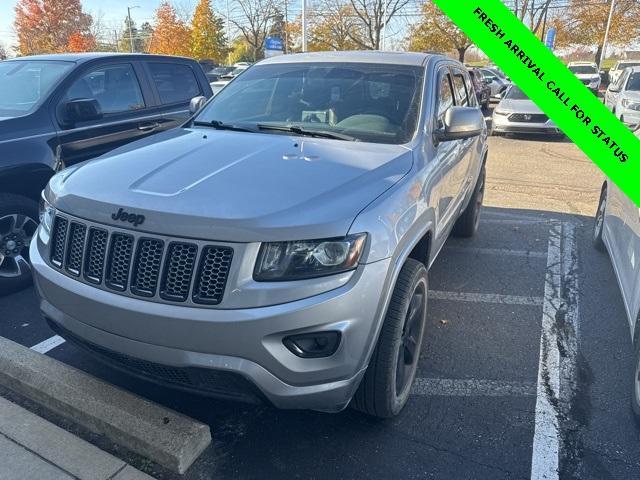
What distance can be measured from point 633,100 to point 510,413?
12112mm

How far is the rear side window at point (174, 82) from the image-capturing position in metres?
5.49

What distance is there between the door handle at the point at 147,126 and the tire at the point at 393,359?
357cm

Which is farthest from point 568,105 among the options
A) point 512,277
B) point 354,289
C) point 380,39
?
point 380,39

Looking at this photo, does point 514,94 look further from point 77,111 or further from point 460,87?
point 77,111

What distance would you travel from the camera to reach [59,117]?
169 inches

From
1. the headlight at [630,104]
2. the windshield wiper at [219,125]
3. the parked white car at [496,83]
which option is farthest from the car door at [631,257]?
the parked white car at [496,83]

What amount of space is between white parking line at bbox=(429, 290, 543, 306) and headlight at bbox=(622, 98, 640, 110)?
1019cm

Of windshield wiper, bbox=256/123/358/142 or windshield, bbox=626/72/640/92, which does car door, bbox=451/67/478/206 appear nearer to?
windshield wiper, bbox=256/123/358/142

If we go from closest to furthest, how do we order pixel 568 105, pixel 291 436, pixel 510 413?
pixel 568 105, pixel 291 436, pixel 510 413

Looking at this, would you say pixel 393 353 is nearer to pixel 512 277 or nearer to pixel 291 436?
pixel 291 436

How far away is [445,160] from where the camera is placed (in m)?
3.39

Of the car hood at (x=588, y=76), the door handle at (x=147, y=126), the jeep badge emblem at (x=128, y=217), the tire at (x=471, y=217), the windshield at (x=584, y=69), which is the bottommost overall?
the tire at (x=471, y=217)

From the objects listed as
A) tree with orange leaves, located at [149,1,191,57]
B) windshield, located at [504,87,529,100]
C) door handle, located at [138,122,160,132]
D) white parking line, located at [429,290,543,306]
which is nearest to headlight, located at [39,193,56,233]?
door handle, located at [138,122,160,132]

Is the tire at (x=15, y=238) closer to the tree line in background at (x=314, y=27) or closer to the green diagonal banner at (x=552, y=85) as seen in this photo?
the green diagonal banner at (x=552, y=85)
